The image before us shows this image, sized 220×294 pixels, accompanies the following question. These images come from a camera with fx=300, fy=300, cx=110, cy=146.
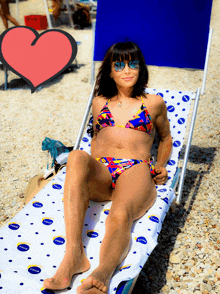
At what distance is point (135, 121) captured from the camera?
2.53m

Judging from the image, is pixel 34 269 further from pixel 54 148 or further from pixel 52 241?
pixel 54 148

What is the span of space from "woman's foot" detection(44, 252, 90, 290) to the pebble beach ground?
764 millimetres

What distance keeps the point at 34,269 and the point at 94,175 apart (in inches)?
28.3

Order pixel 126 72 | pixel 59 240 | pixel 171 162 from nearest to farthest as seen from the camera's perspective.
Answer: pixel 59 240 → pixel 126 72 → pixel 171 162

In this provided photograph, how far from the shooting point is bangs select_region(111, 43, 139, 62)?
246cm

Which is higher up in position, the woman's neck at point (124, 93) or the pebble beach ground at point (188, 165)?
the woman's neck at point (124, 93)

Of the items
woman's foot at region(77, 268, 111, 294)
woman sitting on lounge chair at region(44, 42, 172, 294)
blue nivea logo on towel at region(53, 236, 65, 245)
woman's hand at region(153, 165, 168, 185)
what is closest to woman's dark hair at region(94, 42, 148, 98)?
woman sitting on lounge chair at region(44, 42, 172, 294)

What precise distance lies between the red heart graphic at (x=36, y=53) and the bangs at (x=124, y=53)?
1.85ft

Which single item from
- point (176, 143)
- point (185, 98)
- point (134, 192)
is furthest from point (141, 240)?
point (185, 98)

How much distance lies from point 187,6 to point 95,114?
4.70 feet

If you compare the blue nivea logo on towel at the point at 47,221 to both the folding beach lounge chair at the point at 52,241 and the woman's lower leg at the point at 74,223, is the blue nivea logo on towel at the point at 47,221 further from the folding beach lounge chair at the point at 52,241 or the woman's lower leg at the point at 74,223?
the woman's lower leg at the point at 74,223

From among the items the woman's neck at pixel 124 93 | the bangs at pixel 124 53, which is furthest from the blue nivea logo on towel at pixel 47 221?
the bangs at pixel 124 53

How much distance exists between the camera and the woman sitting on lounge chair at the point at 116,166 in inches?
67.9

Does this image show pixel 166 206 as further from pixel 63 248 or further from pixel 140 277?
pixel 63 248
